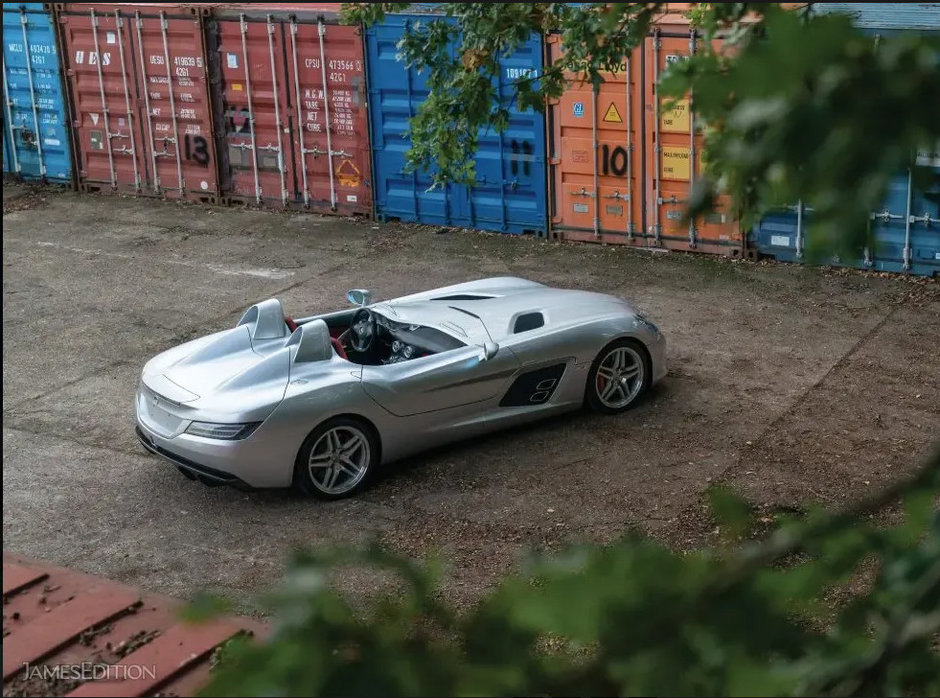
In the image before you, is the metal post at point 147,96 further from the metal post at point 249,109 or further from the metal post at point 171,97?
the metal post at point 249,109

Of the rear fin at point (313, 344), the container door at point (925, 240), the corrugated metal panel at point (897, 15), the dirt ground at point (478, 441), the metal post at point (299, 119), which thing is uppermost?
the corrugated metal panel at point (897, 15)

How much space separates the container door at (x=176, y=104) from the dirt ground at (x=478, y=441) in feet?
9.28

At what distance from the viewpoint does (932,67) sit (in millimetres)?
1906

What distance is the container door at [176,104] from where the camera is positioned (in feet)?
60.8

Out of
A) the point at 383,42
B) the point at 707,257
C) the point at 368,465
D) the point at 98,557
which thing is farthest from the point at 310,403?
the point at 383,42

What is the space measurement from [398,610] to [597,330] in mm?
7802

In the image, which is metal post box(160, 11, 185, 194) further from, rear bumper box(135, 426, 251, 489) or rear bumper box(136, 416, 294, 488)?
rear bumper box(136, 416, 294, 488)

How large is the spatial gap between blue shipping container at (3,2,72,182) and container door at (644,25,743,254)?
997cm

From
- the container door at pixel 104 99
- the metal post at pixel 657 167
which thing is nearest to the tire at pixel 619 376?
the metal post at pixel 657 167

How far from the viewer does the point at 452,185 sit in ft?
56.1

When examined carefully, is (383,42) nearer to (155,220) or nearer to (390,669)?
(155,220)

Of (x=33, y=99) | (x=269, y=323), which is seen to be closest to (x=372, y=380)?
(x=269, y=323)

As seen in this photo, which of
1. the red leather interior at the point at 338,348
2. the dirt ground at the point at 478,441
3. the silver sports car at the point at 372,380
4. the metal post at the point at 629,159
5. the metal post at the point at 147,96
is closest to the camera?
the dirt ground at the point at 478,441

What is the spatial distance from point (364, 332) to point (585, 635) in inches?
300
